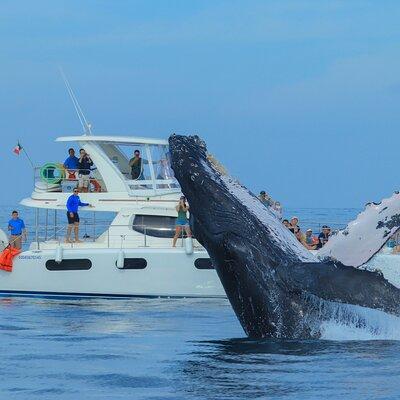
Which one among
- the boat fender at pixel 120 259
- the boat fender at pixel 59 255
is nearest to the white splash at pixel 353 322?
the boat fender at pixel 120 259

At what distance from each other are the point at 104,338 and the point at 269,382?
6239mm

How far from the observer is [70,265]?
1168 inches

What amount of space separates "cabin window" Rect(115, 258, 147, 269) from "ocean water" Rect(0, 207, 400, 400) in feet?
30.7

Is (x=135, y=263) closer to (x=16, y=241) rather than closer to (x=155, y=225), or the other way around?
(x=155, y=225)

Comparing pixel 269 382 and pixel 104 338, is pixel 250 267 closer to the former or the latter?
pixel 269 382

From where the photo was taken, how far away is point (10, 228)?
31.0 metres

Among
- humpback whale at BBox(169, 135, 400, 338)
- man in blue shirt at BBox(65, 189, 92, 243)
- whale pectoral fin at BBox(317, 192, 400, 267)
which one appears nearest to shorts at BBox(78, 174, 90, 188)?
man in blue shirt at BBox(65, 189, 92, 243)

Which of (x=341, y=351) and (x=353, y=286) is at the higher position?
(x=353, y=286)

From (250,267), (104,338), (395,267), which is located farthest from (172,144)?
(395,267)

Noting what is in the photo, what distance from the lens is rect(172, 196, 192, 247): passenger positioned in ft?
94.3

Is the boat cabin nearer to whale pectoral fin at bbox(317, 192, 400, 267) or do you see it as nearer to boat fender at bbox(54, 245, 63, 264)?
boat fender at bbox(54, 245, 63, 264)

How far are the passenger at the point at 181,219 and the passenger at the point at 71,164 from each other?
11.6ft

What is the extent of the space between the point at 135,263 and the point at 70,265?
1635mm

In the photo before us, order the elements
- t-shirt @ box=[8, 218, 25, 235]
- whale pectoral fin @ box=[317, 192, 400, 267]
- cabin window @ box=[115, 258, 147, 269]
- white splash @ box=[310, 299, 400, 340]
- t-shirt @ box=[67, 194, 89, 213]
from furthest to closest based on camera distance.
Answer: t-shirt @ box=[8, 218, 25, 235]
t-shirt @ box=[67, 194, 89, 213]
cabin window @ box=[115, 258, 147, 269]
whale pectoral fin @ box=[317, 192, 400, 267]
white splash @ box=[310, 299, 400, 340]
